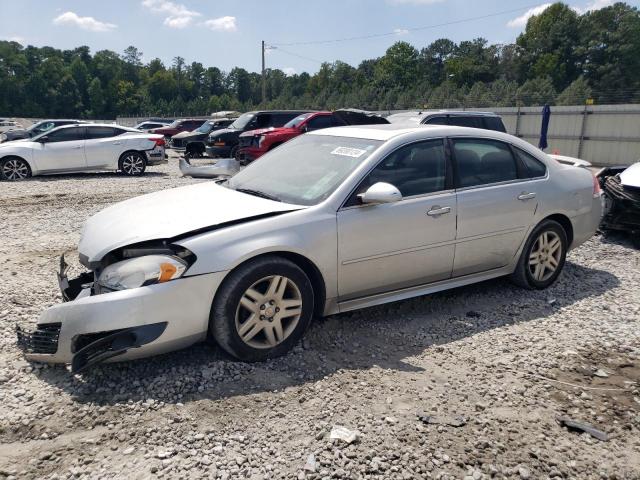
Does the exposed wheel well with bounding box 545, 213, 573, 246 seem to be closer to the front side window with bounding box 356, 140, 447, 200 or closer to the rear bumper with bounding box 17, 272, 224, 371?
the front side window with bounding box 356, 140, 447, 200

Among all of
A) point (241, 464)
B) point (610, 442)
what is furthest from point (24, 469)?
point (610, 442)

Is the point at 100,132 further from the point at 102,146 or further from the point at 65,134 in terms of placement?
the point at 65,134

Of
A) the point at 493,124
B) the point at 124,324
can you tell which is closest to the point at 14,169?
the point at 493,124

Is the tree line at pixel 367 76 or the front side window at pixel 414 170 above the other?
the tree line at pixel 367 76

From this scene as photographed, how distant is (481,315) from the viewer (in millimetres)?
4680

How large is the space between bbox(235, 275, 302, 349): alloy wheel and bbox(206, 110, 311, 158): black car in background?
14.4 meters

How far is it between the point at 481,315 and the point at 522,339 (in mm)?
508

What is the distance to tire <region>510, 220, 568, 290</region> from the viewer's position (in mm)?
5109

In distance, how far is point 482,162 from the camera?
4789 millimetres

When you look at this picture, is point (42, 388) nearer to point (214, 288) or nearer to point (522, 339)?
point (214, 288)

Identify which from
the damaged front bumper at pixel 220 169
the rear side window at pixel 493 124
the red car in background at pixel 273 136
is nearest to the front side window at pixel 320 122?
the red car in background at pixel 273 136

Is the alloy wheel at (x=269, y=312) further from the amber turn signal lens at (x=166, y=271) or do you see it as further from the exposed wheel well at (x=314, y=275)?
the amber turn signal lens at (x=166, y=271)

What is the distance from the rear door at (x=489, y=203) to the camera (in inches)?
180

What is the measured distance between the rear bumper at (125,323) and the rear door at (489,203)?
2.26 m
